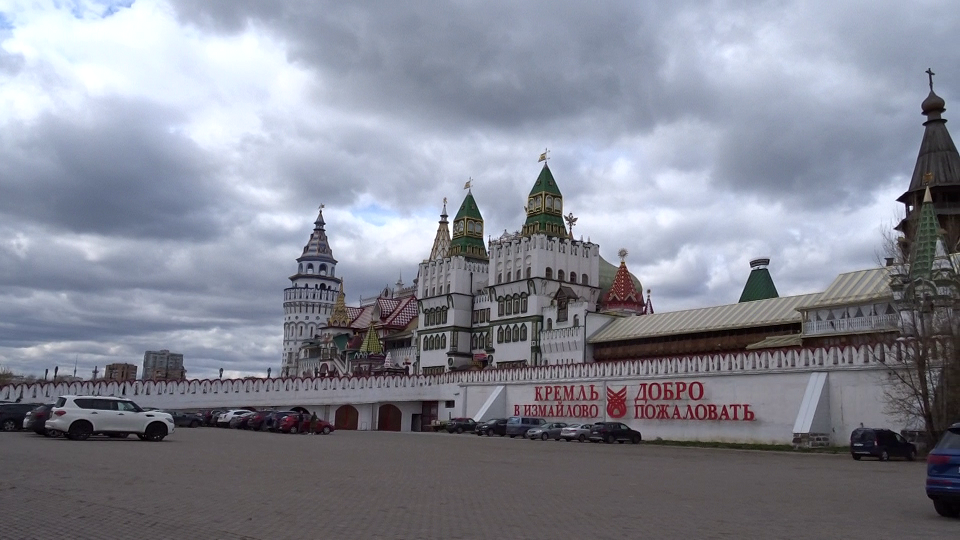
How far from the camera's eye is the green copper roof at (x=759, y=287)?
2510 inches

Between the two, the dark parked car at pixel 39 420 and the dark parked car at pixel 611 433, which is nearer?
the dark parked car at pixel 39 420

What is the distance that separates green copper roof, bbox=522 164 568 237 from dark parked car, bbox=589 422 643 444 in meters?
29.8

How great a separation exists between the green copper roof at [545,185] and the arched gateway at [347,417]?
83.7 feet


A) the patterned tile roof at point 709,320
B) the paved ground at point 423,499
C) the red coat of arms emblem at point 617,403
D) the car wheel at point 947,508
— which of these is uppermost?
the patterned tile roof at point 709,320

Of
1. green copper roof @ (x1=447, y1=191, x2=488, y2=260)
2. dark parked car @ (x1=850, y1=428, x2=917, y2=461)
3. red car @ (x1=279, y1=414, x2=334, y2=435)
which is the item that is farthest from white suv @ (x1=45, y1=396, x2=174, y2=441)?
green copper roof @ (x1=447, y1=191, x2=488, y2=260)

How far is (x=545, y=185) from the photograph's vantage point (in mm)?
72375

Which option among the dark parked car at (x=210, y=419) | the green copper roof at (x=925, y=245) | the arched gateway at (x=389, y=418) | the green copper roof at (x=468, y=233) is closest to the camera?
the green copper roof at (x=925, y=245)

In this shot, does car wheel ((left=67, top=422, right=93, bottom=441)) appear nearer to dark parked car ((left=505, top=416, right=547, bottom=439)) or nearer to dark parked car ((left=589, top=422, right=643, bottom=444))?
dark parked car ((left=589, top=422, right=643, bottom=444))

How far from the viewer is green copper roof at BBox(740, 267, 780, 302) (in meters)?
63.8

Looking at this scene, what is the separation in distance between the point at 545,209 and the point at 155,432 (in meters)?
48.0

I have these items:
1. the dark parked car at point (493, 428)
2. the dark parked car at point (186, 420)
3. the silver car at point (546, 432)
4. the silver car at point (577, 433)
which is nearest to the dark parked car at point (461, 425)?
the dark parked car at point (493, 428)

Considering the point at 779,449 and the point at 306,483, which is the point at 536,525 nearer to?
the point at 306,483

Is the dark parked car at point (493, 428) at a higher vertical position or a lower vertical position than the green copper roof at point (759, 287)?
lower

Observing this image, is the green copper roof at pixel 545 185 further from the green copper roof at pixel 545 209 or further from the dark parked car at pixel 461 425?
the dark parked car at pixel 461 425
